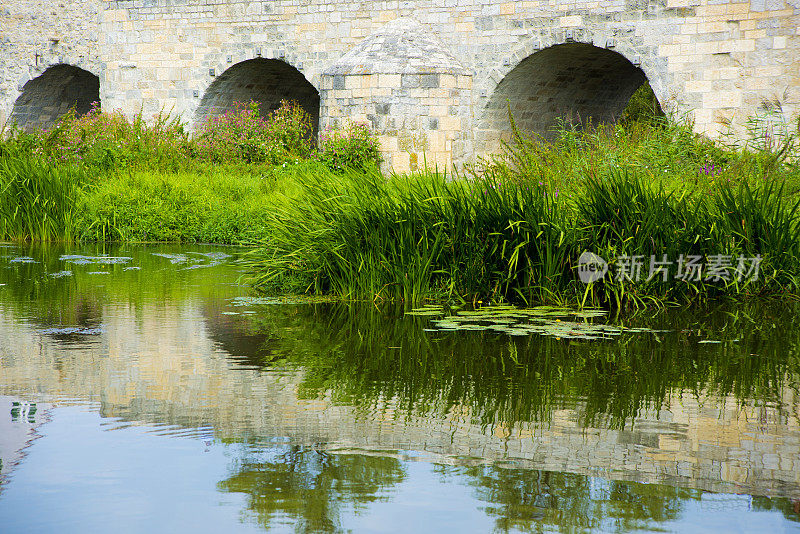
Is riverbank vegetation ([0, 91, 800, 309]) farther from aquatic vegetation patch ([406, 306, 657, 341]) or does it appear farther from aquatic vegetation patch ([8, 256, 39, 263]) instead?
aquatic vegetation patch ([8, 256, 39, 263])

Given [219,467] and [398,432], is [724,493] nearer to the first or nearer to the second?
[398,432]

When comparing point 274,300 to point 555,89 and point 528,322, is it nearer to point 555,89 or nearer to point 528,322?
point 528,322

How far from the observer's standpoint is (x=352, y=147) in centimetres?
1413

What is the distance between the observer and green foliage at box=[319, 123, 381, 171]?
14.1 m

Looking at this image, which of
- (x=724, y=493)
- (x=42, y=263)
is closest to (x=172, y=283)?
(x=42, y=263)

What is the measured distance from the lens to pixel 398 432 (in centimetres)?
363

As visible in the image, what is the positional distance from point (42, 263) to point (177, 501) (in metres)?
6.69

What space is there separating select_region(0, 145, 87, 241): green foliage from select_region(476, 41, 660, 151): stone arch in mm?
6376

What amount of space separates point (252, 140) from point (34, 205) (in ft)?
16.5

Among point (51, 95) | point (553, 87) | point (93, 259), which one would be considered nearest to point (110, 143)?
point (93, 259)

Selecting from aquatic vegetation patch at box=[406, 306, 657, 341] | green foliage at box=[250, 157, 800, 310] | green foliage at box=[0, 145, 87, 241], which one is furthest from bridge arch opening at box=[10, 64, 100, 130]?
aquatic vegetation patch at box=[406, 306, 657, 341]

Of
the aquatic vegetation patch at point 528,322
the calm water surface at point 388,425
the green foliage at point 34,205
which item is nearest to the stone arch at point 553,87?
the green foliage at point 34,205

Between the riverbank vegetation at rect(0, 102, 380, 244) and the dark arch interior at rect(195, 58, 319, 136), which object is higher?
the dark arch interior at rect(195, 58, 319, 136)

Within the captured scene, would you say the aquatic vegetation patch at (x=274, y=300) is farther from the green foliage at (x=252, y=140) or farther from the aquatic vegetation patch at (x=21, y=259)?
the green foliage at (x=252, y=140)
